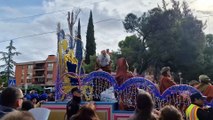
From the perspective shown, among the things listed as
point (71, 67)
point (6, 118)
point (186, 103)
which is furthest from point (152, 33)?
point (6, 118)

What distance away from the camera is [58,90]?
389 inches

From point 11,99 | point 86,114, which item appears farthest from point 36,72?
point 86,114

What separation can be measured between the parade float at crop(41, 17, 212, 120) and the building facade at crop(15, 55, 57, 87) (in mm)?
84436

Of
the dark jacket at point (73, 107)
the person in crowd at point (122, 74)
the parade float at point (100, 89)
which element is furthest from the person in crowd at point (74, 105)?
the person in crowd at point (122, 74)

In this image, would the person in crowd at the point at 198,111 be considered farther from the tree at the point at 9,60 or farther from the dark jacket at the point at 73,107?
the tree at the point at 9,60

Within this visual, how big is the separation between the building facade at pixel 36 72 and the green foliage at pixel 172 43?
65833mm

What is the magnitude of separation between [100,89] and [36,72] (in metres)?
95.6

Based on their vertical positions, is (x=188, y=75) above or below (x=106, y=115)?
above

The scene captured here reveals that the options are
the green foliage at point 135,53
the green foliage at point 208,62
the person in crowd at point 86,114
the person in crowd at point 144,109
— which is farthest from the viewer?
the green foliage at point 135,53

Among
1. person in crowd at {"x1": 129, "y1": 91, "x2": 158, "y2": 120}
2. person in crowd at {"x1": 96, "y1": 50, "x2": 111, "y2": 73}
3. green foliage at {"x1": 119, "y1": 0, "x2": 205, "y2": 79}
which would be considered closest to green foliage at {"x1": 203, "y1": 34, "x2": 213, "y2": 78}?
green foliage at {"x1": 119, "y1": 0, "x2": 205, "y2": 79}

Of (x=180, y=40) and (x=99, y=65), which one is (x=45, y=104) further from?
(x=180, y=40)

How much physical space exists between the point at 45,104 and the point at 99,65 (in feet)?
6.78

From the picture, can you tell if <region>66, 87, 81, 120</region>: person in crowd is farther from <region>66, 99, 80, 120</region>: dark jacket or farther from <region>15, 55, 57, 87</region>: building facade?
<region>15, 55, 57, 87</region>: building facade

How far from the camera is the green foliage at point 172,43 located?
28.1 meters
